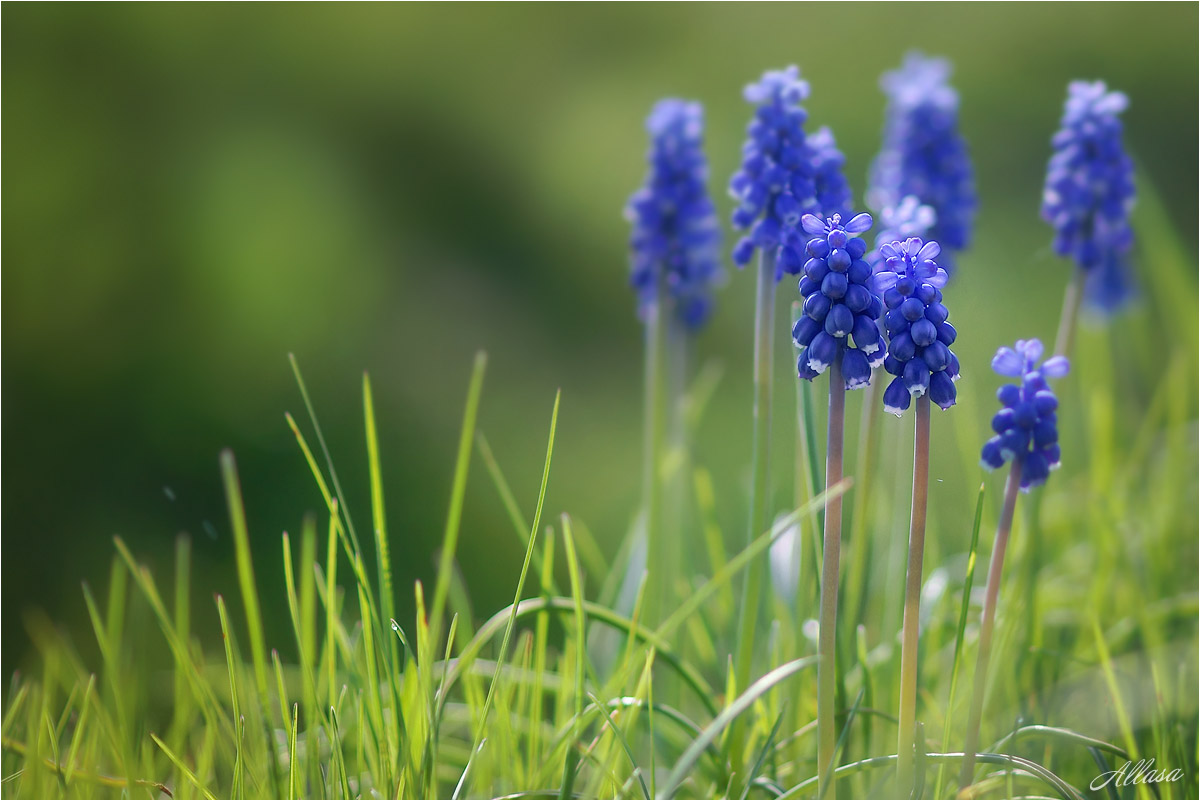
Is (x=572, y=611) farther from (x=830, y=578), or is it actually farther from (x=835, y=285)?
(x=835, y=285)

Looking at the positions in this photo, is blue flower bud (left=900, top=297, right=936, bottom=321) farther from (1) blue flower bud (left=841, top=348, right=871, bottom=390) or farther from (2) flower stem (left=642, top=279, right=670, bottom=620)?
(2) flower stem (left=642, top=279, right=670, bottom=620)

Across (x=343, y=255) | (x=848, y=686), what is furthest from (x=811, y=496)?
(x=343, y=255)

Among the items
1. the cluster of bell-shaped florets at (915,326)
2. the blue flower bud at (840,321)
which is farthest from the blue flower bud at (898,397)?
the blue flower bud at (840,321)

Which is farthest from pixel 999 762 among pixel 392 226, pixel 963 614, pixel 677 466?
pixel 392 226

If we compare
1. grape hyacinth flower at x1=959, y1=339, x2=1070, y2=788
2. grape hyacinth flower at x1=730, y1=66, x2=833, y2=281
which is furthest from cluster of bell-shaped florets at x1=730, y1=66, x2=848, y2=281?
grape hyacinth flower at x1=959, y1=339, x2=1070, y2=788

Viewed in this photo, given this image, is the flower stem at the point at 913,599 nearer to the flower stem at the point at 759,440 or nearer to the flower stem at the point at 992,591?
the flower stem at the point at 992,591

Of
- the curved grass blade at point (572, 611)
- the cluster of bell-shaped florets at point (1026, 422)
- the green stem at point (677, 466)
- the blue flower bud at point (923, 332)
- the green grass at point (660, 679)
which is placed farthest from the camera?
the green stem at point (677, 466)

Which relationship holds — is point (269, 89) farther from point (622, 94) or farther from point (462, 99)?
point (622, 94)

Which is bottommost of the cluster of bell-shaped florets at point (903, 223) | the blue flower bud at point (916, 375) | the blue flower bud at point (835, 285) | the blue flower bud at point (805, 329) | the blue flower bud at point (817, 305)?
the blue flower bud at point (916, 375)
